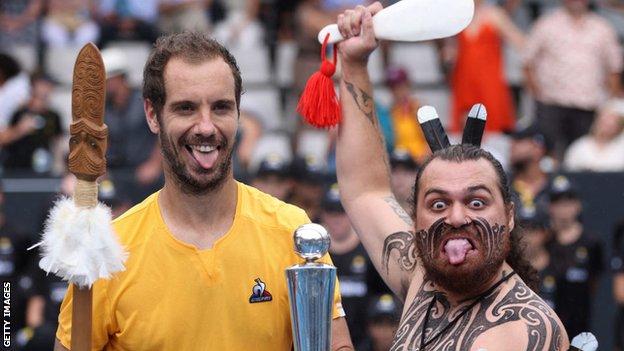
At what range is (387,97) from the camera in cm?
1520

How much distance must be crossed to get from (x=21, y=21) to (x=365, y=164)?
984cm

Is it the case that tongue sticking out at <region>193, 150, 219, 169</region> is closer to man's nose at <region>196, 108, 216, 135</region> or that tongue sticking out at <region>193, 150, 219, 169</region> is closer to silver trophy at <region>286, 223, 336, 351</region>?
man's nose at <region>196, 108, 216, 135</region>

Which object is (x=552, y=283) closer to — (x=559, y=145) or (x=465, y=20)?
(x=559, y=145)

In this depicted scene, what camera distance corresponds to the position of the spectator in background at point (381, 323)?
1048 centimetres

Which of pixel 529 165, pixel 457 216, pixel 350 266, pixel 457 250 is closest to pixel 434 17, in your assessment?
pixel 457 216

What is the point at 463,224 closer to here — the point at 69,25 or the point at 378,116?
the point at 378,116

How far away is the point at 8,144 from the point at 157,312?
26.9 ft

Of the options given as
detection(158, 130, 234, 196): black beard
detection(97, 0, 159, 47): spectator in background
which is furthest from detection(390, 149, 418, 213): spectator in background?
detection(158, 130, 234, 196): black beard

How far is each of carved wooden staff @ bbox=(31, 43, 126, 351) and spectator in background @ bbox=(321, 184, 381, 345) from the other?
5609mm

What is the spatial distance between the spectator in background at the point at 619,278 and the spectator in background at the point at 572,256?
15 cm

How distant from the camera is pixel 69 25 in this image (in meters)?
15.7

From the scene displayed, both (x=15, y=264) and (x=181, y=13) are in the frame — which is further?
(x=181, y=13)

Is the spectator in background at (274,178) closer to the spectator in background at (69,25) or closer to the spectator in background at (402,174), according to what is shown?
the spectator in background at (402,174)

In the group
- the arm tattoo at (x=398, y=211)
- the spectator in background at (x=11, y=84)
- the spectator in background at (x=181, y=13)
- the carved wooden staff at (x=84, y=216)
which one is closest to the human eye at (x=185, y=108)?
the carved wooden staff at (x=84, y=216)
